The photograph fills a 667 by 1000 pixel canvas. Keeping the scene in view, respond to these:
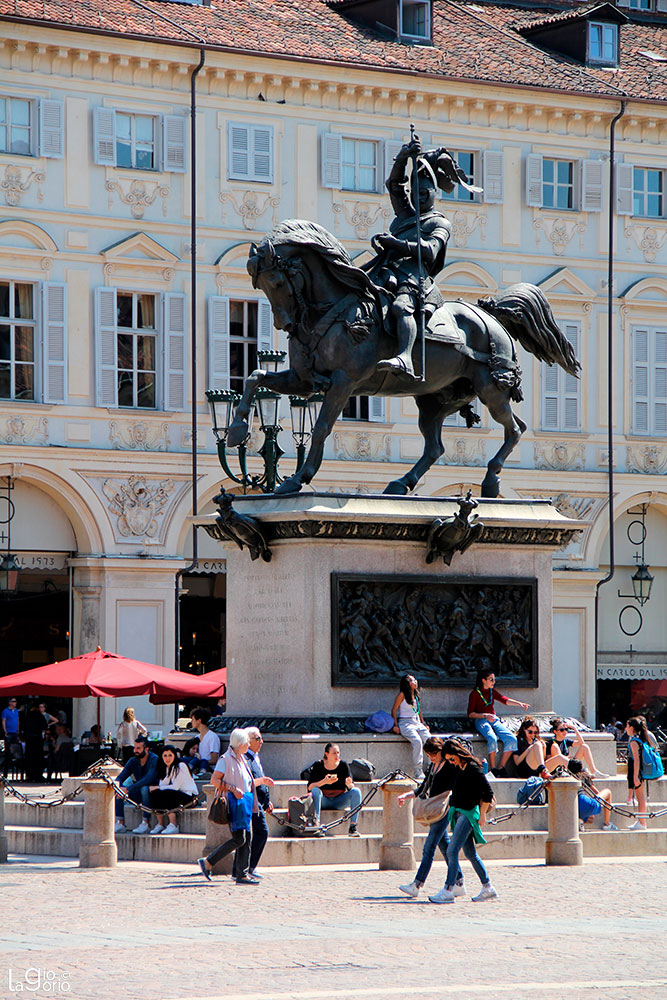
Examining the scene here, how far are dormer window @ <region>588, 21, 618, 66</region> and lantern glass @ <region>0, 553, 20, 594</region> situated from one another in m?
16.1

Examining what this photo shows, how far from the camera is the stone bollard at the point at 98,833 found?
728 inches

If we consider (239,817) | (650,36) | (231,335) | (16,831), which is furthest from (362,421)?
(239,817)

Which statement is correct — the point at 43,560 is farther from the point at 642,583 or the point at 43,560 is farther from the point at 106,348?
the point at 642,583

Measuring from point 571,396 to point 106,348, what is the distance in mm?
9562

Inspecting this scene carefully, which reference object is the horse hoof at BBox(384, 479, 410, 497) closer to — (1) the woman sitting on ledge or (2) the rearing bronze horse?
(2) the rearing bronze horse

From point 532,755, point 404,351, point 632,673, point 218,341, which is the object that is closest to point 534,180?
point 218,341

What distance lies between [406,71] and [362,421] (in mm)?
6532

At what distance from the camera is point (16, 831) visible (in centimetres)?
2084

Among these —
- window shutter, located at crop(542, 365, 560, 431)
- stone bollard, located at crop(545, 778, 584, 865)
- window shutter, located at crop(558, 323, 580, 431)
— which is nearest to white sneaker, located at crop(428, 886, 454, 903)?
stone bollard, located at crop(545, 778, 584, 865)

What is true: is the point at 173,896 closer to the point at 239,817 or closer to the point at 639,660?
the point at 239,817

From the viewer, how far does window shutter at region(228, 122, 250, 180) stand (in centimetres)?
4009

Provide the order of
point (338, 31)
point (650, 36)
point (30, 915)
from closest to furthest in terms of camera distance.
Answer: point (30, 915) → point (338, 31) → point (650, 36)

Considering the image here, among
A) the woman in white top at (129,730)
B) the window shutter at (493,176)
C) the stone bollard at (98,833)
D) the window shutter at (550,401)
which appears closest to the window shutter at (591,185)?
the window shutter at (493,176)

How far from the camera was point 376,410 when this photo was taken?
41.0 metres
